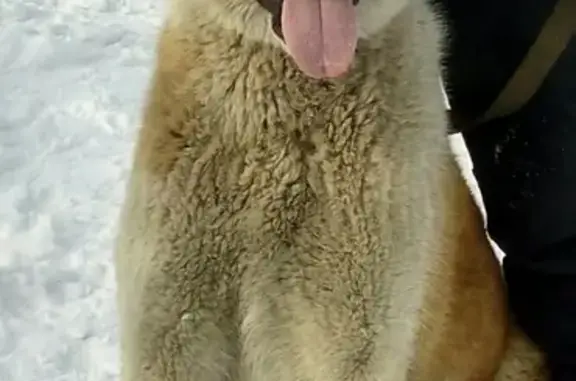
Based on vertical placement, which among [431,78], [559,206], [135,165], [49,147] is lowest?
[49,147]

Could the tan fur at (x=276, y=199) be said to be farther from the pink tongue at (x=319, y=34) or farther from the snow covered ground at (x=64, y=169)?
the snow covered ground at (x=64, y=169)

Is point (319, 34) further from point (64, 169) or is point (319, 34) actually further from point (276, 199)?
point (64, 169)

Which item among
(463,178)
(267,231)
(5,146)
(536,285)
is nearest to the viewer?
(267,231)

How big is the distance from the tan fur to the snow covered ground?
0.41 meters

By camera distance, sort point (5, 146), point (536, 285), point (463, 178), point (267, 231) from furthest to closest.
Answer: point (5, 146), point (536, 285), point (463, 178), point (267, 231)

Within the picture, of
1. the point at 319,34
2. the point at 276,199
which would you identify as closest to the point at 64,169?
the point at 276,199

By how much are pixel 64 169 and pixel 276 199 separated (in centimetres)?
203

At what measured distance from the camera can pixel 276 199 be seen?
1.71 metres

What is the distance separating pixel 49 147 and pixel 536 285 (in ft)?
6.93

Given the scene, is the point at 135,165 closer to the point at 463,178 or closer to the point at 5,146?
the point at 463,178

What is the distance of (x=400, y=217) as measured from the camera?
1733 mm

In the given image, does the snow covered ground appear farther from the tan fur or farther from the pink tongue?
the pink tongue

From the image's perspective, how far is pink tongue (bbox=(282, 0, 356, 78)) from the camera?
1585 millimetres

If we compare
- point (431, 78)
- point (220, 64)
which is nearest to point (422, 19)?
point (431, 78)
